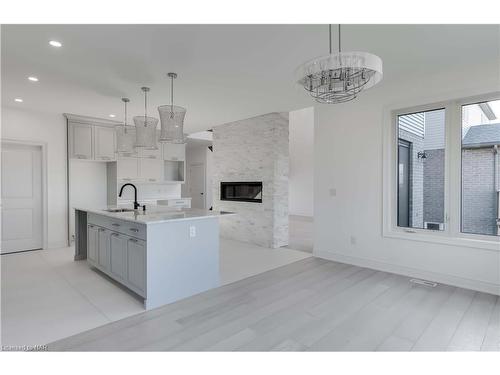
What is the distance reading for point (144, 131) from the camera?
3.81m

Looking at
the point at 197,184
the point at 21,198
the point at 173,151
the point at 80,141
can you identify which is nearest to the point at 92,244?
the point at 21,198

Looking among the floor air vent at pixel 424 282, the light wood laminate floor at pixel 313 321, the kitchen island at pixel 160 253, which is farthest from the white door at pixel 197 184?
the floor air vent at pixel 424 282

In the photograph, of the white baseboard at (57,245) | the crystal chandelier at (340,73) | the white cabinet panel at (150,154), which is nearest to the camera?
the crystal chandelier at (340,73)

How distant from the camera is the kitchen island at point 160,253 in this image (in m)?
2.74

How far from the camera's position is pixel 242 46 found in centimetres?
272

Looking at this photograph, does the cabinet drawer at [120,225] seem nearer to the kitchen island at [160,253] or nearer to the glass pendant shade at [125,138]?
the kitchen island at [160,253]

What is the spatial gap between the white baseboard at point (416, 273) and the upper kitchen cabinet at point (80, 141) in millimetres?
4828

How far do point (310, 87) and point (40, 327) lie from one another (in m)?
2.95

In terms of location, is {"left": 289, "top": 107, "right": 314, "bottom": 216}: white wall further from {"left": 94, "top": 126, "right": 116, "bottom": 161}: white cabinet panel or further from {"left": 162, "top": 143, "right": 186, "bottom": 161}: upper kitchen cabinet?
{"left": 94, "top": 126, "right": 116, "bottom": 161}: white cabinet panel

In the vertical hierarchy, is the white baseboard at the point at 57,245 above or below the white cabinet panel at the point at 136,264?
below

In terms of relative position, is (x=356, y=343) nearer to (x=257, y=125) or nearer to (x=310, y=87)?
(x=310, y=87)

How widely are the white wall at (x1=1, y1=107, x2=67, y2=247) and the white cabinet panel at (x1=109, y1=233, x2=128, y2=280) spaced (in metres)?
2.78

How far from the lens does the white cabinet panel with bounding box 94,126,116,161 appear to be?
5688 millimetres

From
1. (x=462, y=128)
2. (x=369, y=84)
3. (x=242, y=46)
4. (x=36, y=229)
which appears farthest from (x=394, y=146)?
(x=36, y=229)
